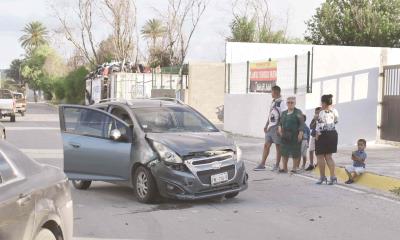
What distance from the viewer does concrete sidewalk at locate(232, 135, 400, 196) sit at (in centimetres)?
1102

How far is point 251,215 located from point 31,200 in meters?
4.48

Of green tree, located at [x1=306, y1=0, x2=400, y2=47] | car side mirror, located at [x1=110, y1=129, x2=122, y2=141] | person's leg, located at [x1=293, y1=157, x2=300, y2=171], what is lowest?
person's leg, located at [x1=293, y1=157, x2=300, y2=171]

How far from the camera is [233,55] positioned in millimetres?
24125

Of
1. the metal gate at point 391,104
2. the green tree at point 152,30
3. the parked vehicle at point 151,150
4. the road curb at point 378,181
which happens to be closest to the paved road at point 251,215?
the parked vehicle at point 151,150

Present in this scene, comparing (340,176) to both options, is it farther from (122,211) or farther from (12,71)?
(12,71)

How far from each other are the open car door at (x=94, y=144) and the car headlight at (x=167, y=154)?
0.64 metres

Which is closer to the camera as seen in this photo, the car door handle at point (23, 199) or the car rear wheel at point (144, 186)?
the car door handle at point (23, 199)

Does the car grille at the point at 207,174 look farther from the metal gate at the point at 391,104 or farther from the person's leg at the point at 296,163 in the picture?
the metal gate at the point at 391,104

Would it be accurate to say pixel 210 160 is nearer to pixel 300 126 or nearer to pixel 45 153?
pixel 300 126

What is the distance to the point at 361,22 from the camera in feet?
115

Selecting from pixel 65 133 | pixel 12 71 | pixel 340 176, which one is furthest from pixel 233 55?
pixel 12 71

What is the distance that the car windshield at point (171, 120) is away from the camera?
975cm

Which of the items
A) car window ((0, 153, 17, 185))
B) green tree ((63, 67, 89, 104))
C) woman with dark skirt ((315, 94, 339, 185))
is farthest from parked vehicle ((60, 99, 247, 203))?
green tree ((63, 67, 89, 104))

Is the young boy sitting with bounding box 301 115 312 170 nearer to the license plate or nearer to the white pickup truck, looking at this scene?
the license plate
